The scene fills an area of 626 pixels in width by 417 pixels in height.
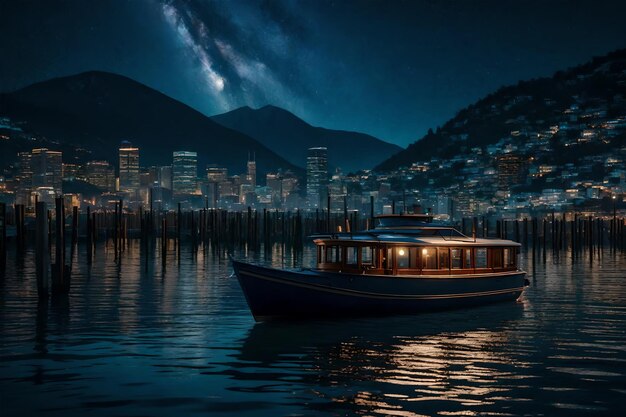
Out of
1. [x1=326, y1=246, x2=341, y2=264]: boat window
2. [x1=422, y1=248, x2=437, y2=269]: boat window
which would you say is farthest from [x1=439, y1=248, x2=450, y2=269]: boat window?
[x1=326, y1=246, x2=341, y2=264]: boat window

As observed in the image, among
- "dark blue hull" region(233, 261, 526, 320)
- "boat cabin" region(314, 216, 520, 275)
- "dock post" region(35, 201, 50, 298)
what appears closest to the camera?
"dark blue hull" region(233, 261, 526, 320)

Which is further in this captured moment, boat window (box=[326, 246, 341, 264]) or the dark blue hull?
boat window (box=[326, 246, 341, 264])

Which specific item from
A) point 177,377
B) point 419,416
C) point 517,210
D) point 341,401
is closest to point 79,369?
point 177,377

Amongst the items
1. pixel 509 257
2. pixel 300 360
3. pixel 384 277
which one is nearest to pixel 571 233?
pixel 509 257

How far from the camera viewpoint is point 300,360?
17797 mm

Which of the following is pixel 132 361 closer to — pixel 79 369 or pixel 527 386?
pixel 79 369

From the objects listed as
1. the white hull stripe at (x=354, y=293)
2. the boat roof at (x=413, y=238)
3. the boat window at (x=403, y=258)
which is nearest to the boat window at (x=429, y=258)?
the boat roof at (x=413, y=238)

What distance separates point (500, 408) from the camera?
13453mm

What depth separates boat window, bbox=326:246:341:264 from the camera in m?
25.3

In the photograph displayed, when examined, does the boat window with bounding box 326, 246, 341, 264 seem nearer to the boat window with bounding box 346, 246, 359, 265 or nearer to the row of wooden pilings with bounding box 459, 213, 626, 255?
the boat window with bounding box 346, 246, 359, 265

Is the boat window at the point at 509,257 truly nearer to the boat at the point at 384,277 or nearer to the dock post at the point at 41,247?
the boat at the point at 384,277

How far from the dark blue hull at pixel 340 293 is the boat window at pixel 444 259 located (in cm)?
48

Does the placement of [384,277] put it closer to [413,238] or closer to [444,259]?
[413,238]

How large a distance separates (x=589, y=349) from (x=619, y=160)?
185478 mm
